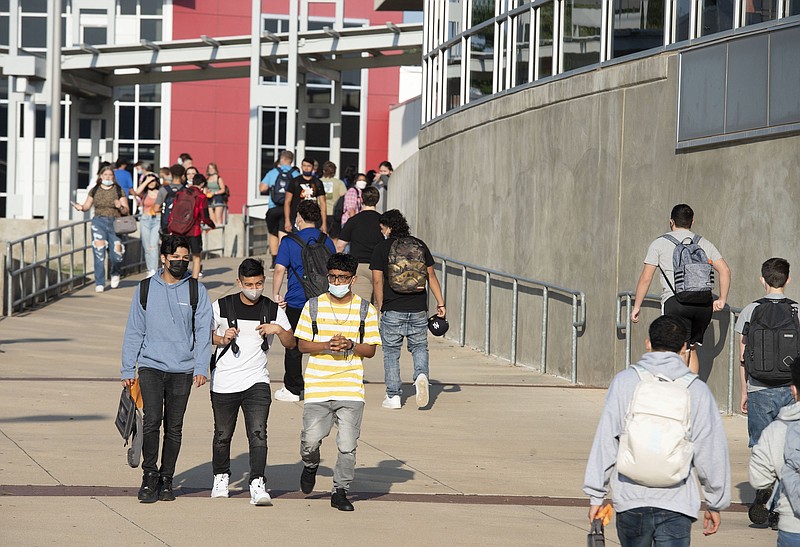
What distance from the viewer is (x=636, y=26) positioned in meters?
14.4

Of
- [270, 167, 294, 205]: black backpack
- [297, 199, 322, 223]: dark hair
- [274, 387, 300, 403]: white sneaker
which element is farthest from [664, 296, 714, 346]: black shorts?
[270, 167, 294, 205]: black backpack

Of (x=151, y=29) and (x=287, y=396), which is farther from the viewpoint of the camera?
(x=151, y=29)

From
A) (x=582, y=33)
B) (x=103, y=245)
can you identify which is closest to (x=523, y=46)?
(x=582, y=33)

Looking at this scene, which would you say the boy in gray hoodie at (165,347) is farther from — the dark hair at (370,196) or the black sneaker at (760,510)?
the dark hair at (370,196)

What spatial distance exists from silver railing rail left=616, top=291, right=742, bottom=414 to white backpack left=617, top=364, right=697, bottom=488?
17.2ft

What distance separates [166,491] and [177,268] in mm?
1356

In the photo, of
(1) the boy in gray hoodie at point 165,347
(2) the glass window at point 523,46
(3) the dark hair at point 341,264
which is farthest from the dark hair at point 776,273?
(2) the glass window at point 523,46

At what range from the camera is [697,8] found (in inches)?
522

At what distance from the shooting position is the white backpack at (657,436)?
16.7 ft

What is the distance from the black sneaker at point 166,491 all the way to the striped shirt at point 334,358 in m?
0.98

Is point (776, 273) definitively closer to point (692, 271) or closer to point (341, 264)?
point (692, 271)

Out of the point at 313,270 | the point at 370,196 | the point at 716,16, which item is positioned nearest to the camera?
the point at 313,270


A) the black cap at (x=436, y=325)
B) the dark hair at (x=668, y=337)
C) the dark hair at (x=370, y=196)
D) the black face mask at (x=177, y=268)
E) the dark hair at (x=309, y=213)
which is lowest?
the black cap at (x=436, y=325)

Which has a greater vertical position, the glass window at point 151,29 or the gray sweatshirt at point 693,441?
the glass window at point 151,29
